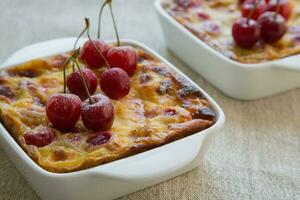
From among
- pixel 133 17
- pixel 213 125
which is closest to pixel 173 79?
pixel 213 125

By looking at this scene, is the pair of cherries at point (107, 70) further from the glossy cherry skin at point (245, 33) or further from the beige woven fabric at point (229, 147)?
the glossy cherry skin at point (245, 33)

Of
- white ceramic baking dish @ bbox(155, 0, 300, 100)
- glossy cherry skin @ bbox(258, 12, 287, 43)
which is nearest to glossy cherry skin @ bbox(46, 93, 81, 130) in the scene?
white ceramic baking dish @ bbox(155, 0, 300, 100)

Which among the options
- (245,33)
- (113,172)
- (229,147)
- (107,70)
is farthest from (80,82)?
(245,33)

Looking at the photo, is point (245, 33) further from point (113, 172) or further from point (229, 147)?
point (113, 172)

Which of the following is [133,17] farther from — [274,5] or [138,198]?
[138,198]

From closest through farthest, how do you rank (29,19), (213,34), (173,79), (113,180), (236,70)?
(113,180)
(173,79)
(236,70)
(213,34)
(29,19)

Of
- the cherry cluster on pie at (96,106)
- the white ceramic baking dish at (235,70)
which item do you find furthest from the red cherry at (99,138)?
the white ceramic baking dish at (235,70)

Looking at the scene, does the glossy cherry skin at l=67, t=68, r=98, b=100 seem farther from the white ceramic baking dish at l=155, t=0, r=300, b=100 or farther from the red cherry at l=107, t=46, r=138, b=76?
the white ceramic baking dish at l=155, t=0, r=300, b=100
